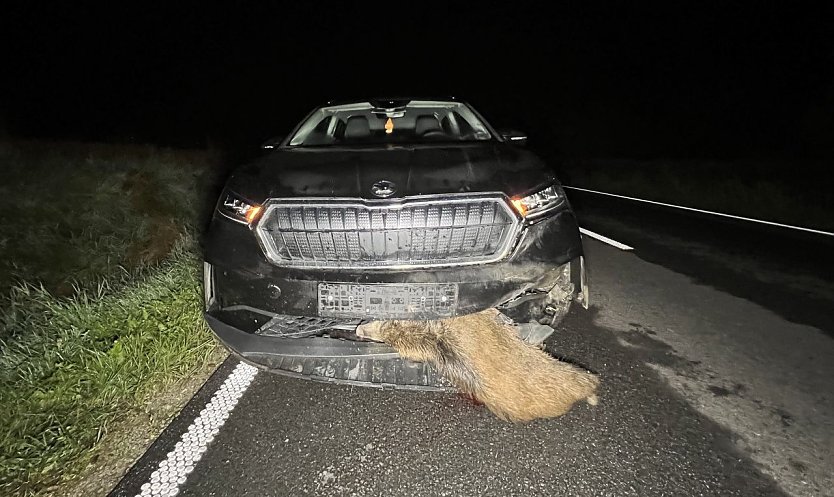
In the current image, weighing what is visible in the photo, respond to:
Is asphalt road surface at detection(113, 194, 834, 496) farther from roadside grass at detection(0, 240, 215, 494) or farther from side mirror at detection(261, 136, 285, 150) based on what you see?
side mirror at detection(261, 136, 285, 150)

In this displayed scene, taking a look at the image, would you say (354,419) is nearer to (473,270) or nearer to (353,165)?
(473,270)

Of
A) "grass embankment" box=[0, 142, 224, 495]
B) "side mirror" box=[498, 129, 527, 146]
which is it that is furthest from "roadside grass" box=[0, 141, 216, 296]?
"side mirror" box=[498, 129, 527, 146]

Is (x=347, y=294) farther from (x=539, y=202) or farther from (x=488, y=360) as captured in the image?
(x=539, y=202)

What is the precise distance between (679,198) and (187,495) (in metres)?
12.5

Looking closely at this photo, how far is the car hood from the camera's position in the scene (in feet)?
7.75

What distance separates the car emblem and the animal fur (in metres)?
0.59

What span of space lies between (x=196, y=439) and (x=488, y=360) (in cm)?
135

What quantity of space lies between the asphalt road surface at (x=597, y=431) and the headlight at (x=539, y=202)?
37.5 inches

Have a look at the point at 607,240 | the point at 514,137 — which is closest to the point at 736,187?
the point at 607,240

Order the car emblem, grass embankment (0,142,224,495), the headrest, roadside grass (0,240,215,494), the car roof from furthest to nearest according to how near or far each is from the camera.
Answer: the car roof < the headrest < the car emblem < grass embankment (0,142,224,495) < roadside grass (0,240,215,494)

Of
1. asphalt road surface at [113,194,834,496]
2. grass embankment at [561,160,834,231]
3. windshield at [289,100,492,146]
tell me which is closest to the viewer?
asphalt road surface at [113,194,834,496]

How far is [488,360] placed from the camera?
229cm

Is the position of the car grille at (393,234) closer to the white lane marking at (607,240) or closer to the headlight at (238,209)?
the headlight at (238,209)

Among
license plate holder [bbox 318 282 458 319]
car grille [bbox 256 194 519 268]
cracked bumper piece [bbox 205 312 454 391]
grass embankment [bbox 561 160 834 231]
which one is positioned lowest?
grass embankment [bbox 561 160 834 231]
